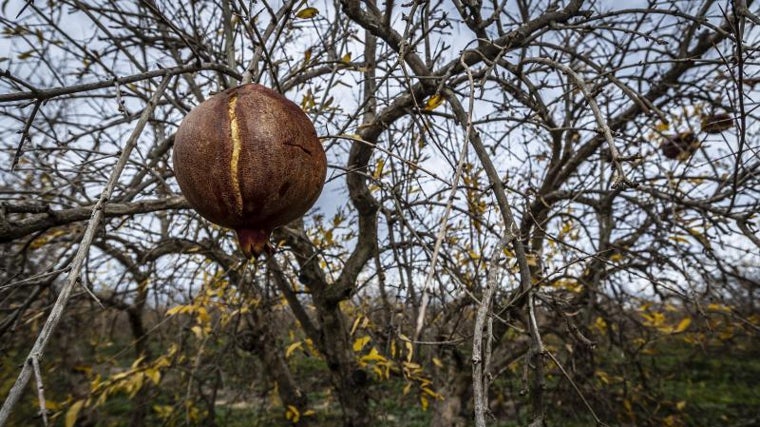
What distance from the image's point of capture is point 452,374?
3.05 m

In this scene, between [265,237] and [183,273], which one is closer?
[265,237]

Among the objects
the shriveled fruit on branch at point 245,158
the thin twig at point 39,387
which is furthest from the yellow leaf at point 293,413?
the thin twig at point 39,387

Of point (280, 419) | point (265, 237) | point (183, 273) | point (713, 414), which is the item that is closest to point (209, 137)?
point (265, 237)

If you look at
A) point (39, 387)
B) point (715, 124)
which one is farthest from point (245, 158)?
point (715, 124)

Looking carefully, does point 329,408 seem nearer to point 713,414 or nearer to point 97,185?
point 97,185

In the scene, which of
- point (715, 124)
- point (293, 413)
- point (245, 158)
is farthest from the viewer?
point (293, 413)

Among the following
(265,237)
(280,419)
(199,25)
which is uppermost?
(199,25)

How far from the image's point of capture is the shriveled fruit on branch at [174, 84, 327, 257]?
80cm

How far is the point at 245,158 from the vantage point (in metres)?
0.80

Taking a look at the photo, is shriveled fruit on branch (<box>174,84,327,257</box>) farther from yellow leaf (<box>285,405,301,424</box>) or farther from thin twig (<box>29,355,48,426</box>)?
yellow leaf (<box>285,405,301,424</box>)

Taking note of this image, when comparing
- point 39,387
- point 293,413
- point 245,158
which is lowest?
point 293,413

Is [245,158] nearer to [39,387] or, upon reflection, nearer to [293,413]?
[39,387]

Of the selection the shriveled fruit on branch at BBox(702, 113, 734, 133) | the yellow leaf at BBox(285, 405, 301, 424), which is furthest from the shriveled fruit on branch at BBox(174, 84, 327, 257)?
the yellow leaf at BBox(285, 405, 301, 424)

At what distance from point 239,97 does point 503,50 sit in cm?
60
